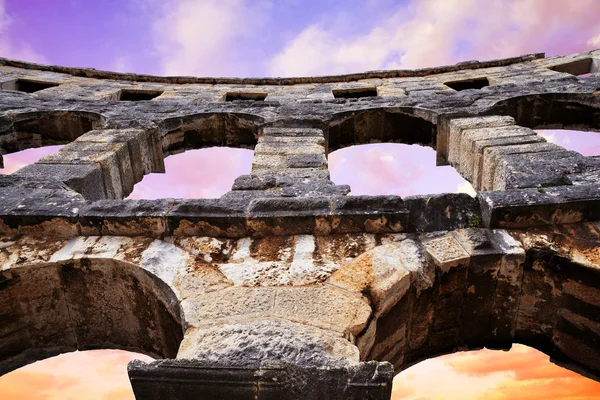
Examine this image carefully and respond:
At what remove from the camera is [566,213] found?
9.78 feet

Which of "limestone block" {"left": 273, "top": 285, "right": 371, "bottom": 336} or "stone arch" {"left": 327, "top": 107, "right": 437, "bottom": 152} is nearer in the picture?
"limestone block" {"left": 273, "top": 285, "right": 371, "bottom": 336}

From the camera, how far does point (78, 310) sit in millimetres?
2922

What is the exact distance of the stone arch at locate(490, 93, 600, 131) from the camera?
6297 millimetres

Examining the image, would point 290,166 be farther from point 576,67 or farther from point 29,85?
point 29,85

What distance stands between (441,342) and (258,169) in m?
2.36

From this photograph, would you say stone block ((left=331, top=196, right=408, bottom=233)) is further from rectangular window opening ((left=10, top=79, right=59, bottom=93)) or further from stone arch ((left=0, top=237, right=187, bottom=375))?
rectangular window opening ((left=10, top=79, right=59, bottom=93))

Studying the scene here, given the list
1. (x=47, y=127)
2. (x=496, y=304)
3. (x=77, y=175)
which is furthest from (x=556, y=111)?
(x=47, y=127)

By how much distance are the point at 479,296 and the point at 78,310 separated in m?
2.52

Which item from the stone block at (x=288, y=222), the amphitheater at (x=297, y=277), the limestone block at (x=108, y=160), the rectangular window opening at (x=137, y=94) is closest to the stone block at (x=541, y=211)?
the amphitheater at (x=297, y=277)

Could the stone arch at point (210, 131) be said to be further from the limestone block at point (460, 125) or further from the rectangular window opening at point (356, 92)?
the rectangular window opening at point (356, 92)

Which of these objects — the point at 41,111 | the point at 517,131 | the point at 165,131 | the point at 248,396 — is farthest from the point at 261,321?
the point at 41,111

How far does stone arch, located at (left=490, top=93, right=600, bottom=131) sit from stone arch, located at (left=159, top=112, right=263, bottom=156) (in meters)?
3.56

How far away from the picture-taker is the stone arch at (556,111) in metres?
6.30

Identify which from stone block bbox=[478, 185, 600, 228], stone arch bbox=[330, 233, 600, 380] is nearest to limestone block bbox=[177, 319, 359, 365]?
stone arch bbox=[330, 233, 600, 380]
